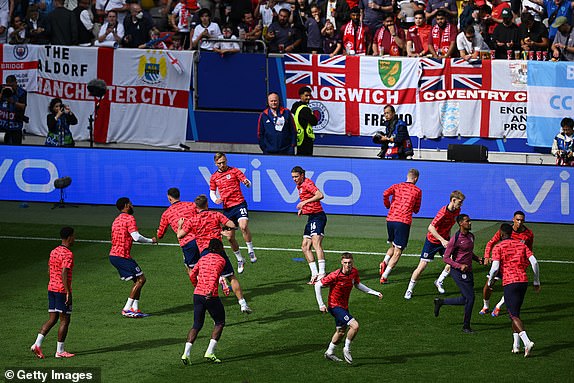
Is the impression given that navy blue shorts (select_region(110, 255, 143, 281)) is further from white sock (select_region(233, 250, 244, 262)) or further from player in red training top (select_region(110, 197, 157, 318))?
white sock (select_region(233, 250, 244, 262))

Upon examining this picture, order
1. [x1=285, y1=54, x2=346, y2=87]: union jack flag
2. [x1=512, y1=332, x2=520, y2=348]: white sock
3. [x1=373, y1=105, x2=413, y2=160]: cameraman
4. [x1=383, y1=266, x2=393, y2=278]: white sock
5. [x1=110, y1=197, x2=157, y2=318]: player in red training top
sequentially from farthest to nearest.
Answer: [x1=285, y1=54, x2=346, y2=87]: union jack flag, [x1=373, y1=105, x2=413, y2=160]: cameraman, [x1=383, y1=266, x2=393, y2=278]: white sock, [x1=110, y1=197, x2=157, y2=318]: player in red training top, [x1=512, y1=332, x2=520, y2=348]: white sock

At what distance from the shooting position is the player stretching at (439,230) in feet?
70.9

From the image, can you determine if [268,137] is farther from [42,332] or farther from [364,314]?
[42,332]

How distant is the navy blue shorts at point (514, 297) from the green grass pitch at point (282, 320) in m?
0.81

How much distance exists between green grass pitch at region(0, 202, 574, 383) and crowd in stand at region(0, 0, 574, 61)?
6.99 meters

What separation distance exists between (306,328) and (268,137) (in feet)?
32.5

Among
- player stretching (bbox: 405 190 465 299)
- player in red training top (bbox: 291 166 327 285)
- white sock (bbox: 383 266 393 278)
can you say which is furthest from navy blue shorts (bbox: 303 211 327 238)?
player stretching (bbox: 405 190 465 299)

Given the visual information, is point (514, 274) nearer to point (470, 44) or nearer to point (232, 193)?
point (232, 193)

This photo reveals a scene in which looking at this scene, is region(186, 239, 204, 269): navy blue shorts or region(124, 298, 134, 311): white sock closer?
region(124, 298, 134, 311): white sock

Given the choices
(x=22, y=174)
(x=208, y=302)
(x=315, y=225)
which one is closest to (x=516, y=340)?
(x=208, y=302)

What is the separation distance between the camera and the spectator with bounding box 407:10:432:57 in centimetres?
3341

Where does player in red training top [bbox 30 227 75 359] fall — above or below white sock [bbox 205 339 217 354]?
above

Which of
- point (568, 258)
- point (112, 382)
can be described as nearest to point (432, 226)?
point (568, 258)

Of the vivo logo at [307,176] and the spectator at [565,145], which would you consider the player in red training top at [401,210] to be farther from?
the spectator at [565,145]
